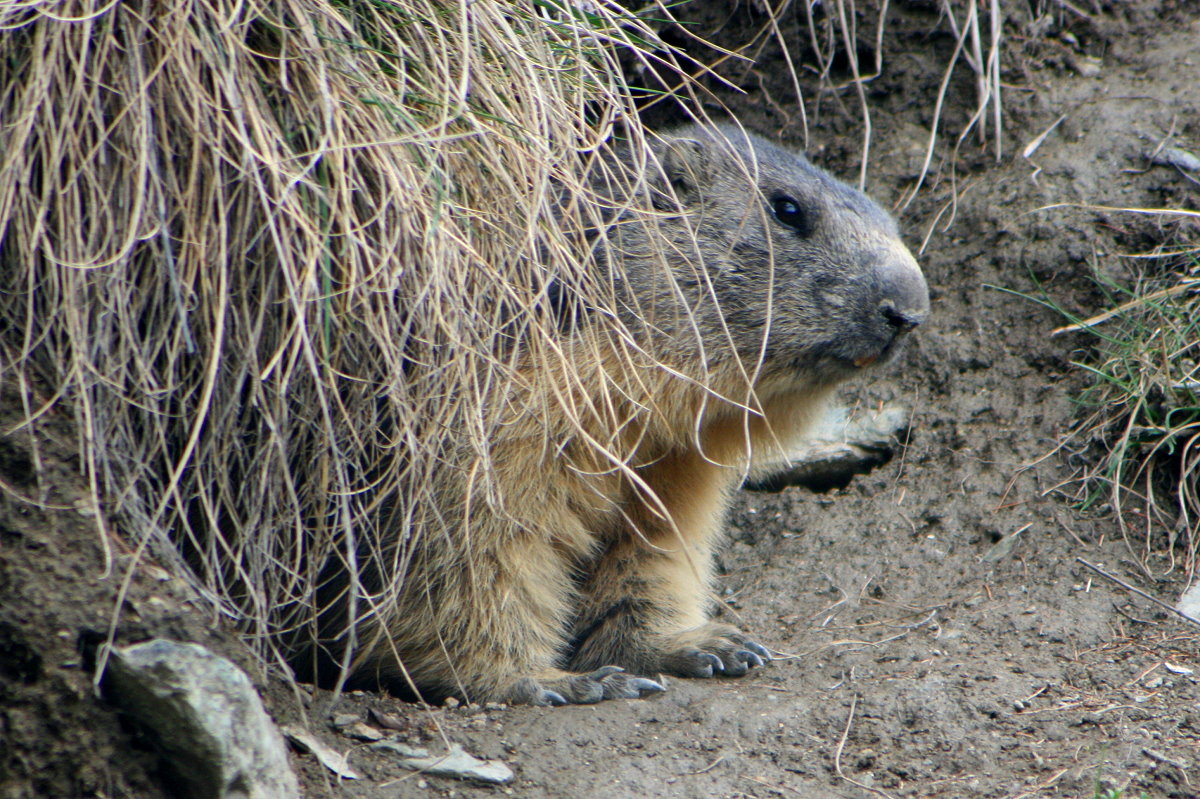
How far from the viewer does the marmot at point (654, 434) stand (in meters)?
3.77

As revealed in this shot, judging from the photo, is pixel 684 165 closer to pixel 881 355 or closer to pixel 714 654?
pixel 881 355

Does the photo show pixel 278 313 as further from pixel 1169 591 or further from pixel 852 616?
pixel 1169 591

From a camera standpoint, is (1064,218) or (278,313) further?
(1064,218)

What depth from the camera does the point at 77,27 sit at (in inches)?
111

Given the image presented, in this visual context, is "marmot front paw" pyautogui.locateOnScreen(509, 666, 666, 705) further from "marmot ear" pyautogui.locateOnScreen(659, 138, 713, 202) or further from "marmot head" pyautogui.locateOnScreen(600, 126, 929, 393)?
"marmot ear" pyautogui.locateOnScreen(659, 138, 713, 202)

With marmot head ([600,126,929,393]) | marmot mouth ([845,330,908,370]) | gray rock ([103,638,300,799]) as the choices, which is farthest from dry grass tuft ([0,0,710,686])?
marmot mouth ([845,330,908,370])

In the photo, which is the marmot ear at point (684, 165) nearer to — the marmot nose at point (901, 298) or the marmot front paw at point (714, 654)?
the marmot nose at point (901, 298)

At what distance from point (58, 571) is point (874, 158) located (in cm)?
455

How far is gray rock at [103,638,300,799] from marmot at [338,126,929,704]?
722 mm

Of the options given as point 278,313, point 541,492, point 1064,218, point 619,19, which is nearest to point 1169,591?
point 1064,218

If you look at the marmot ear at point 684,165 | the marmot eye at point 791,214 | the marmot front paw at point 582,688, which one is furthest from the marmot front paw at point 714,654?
the marmot ear at point 684,165

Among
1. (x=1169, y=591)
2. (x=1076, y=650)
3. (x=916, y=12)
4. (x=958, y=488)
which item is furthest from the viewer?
(x=916, y=12)

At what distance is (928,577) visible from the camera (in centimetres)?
479

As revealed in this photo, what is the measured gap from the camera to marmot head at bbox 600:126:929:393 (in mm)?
4012
